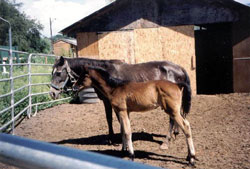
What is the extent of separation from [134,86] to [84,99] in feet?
20.8

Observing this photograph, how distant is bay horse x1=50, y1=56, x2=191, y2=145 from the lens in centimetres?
520

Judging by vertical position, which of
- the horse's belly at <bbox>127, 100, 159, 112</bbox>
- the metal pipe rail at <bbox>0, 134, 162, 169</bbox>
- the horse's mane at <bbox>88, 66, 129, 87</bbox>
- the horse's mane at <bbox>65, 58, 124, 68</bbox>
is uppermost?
the horse's mane at <bbox>65, 58, 124, 68</bbox>

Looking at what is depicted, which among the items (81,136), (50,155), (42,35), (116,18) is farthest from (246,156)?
(42,35)

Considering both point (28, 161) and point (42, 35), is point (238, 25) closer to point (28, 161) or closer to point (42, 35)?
point (28, 161)

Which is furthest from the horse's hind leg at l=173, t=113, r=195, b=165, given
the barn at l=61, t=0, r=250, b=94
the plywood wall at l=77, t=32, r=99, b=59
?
the plywood wall at l=77, t=32, r=99, b=59

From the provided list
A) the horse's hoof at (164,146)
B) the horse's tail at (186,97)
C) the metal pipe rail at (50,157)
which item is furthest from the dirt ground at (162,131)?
the metal pipe rail at (50,157)

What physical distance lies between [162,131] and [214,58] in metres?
8.51

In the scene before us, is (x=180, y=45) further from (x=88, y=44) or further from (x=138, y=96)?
(x=138, y=96)

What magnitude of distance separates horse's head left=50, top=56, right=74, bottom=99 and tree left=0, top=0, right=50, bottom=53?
38.9 m

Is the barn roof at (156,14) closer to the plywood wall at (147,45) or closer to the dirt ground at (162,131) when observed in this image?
the plywood wall at (147,45)

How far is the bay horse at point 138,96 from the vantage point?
4.06 meters

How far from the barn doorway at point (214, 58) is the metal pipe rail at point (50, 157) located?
40.9ft

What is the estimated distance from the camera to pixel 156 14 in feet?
34.4

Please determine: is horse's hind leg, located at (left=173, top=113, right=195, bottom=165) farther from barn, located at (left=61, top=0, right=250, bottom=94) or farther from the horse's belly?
barn, located at (left=61, top=0, right=250, bottom=94)
